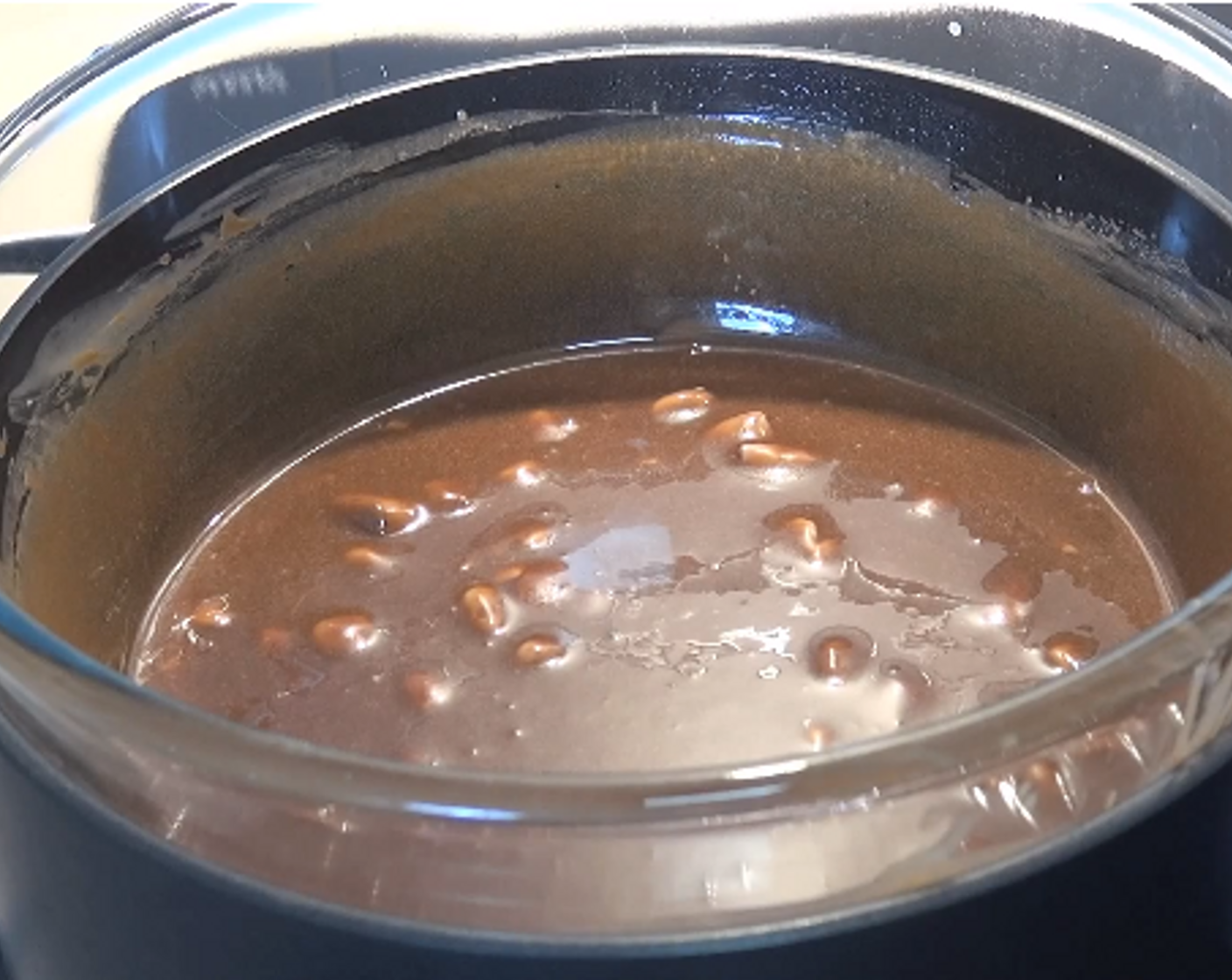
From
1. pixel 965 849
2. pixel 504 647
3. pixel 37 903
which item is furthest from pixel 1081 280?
pixel 37 903

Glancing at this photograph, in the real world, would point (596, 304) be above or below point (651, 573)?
above

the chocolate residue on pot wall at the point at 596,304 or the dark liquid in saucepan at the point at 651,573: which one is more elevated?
the chocolate residue on pot wall at the point at 596,304

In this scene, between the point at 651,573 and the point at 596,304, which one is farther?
the point at 596,304

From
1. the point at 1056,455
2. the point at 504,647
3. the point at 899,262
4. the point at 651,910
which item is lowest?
the point at 651,910

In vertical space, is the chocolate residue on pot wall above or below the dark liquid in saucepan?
above

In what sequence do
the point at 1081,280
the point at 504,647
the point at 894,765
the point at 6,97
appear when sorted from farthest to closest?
the point at 6,97 < the point at 1081,280 < the point at 504,647 < the point at 894,765

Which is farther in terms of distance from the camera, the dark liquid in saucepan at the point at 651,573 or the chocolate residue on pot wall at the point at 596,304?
the chocolate residue on pot wall at the point at 596,304

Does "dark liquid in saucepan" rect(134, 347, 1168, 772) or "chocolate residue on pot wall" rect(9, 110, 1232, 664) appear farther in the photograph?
"chocolate residue on pot wall" rect(9, 110, 1232, 664)

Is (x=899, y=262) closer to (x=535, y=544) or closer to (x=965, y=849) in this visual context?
(x=535, y=544)
